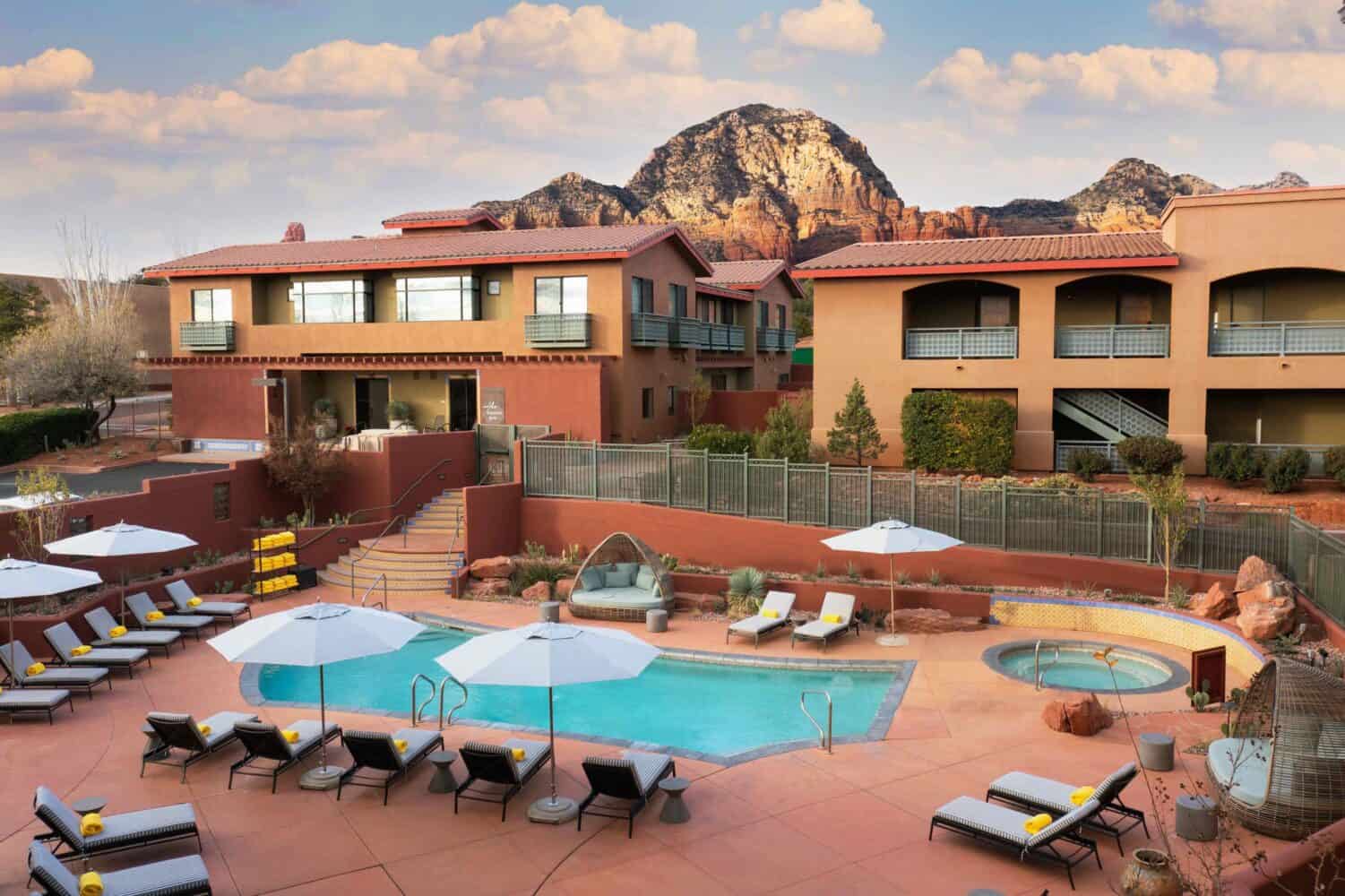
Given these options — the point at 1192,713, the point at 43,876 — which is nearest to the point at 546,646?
the point at 43,876

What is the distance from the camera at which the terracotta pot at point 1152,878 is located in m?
7.97

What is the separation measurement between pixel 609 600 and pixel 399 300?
18.5 metres

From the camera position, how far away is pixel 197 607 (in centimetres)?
1994

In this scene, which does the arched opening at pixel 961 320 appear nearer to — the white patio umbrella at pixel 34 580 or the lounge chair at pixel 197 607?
the lounge chair at pixel 197 607

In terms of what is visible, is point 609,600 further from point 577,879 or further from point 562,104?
point 562,104

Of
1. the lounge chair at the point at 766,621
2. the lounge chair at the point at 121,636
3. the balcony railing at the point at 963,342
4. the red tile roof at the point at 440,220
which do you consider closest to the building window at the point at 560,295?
the red tile roof at the point at 440,220

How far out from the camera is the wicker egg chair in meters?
9.93

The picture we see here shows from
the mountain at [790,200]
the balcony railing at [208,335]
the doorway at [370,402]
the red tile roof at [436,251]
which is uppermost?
the mountain at [790,200]

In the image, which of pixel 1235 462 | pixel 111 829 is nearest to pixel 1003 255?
pixel 1235 462

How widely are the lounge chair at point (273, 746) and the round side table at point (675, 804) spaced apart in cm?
443

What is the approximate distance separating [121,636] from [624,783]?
1189 centimetres

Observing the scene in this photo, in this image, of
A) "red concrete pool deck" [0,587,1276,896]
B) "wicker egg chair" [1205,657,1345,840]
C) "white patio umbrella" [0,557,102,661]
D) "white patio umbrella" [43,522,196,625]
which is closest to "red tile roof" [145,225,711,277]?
"white patio umbrella" [43,522,196,625]

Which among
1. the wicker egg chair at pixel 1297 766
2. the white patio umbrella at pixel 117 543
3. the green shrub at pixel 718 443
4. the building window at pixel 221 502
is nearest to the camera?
the wicker egg chair at pixel 1297 766

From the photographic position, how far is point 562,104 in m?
102
